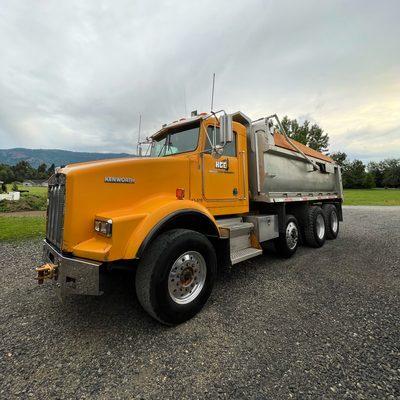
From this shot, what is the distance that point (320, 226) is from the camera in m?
7.28

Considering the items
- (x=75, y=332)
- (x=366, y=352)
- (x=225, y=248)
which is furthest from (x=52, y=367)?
→ (x=366, y=352)

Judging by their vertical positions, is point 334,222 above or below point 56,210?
below

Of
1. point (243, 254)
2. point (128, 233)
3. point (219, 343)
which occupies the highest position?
point (128, 233)

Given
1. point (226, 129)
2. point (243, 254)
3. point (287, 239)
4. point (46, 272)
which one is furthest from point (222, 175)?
point (46, 272)

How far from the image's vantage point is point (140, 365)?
241 centimetres

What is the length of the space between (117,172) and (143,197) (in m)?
0.46

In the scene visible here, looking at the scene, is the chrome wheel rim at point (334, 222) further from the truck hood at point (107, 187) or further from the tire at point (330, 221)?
the truck hood at point (107, 187)

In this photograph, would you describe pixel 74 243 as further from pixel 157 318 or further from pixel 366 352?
pixel 366 352

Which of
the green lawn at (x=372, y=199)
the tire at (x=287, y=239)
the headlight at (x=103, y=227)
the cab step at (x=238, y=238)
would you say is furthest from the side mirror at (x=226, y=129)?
the green lawn at (x=372, y=199)

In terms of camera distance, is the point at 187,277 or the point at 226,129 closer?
the point at 187,277

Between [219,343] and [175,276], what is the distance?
882 millimetres

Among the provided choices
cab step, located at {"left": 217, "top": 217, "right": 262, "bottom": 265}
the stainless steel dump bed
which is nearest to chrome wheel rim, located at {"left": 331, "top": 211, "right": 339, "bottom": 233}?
the stainless steel dump bed

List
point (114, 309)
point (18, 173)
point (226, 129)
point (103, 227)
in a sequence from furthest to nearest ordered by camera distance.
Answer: point (18, 173)
point (226, 129)
point (114, 309)
point (103, 227)

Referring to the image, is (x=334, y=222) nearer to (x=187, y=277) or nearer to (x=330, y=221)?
(x=330, y=221)
